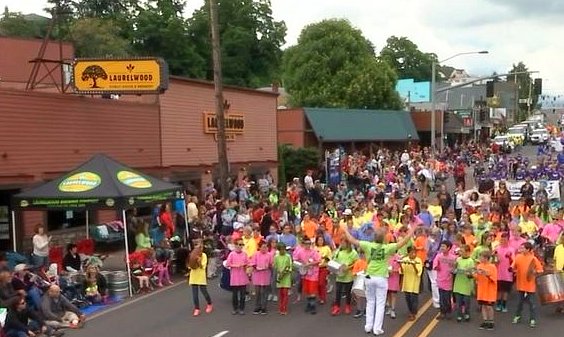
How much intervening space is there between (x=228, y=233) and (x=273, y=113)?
16920mm

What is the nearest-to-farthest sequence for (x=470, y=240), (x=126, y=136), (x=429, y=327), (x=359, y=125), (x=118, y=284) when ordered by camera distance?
(x=429, y=327) → (x=470, y=240) → (x=118, y=284) → (x=126, y=136) → (x=359, y=125)

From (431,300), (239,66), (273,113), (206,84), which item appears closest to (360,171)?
(273,113)

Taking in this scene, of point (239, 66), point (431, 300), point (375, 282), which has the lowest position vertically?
point (431, 300)

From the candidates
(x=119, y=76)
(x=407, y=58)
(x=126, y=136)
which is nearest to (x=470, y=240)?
(x=119, y=76)

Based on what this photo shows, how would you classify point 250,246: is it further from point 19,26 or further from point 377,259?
point 19,26

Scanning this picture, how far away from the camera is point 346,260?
13133 millimetres

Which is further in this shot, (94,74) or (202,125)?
(202,125)

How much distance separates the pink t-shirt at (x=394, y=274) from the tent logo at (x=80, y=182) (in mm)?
7233

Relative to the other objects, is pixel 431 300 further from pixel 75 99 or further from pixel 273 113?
pixel 273 113

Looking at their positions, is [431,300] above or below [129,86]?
below

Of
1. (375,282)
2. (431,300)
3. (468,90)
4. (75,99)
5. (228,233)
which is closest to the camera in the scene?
(375,282)

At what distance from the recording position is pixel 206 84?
96.2 feet

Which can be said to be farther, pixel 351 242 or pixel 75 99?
pixel 75 99

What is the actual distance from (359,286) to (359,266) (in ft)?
1.59
